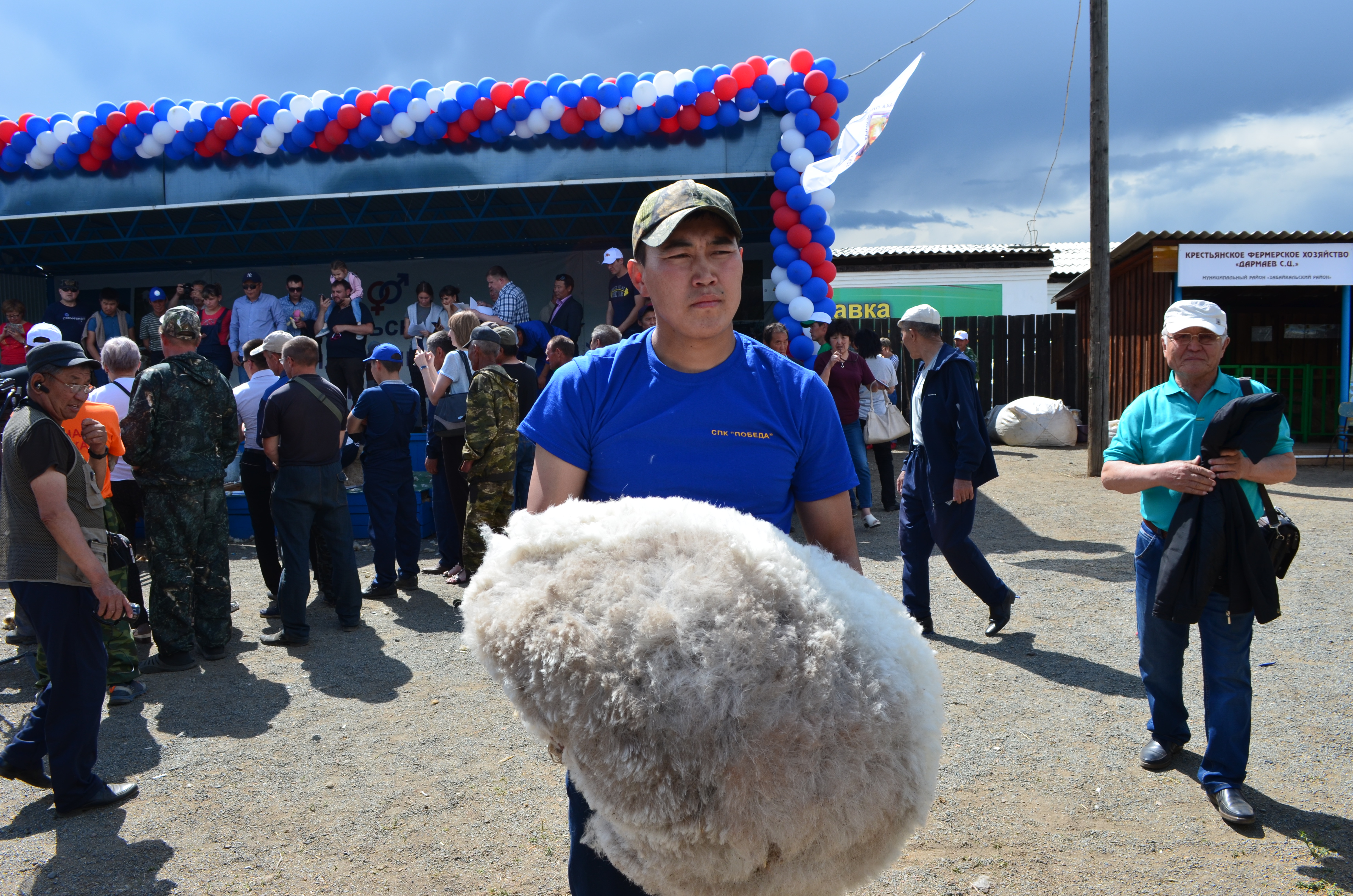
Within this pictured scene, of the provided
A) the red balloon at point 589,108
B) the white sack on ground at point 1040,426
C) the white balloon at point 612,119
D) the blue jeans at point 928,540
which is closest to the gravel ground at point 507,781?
the blue jeans at point 928,540

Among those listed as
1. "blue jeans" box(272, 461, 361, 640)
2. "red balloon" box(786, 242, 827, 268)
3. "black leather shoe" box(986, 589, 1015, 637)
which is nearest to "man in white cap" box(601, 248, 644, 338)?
"red balloon" box(786, 242, 827, 268)

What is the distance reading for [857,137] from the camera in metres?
9.56

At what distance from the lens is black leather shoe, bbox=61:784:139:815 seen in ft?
11.9

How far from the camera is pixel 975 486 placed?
5395mm

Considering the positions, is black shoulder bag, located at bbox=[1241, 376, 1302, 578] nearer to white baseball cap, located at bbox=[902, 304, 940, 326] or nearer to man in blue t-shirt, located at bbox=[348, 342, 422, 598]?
white baseball cap, located at bbox=[902, 304, 940, 326]

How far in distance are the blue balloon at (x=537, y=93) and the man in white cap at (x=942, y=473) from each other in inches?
278

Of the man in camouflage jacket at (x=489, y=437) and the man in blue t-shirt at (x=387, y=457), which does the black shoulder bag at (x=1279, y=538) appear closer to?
the man in camouflage jacket at (x=489, y=437)

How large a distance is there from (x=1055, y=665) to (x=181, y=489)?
17.5 ft

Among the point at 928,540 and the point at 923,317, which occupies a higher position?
the point at 923,317

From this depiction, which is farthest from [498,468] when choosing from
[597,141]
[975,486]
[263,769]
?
[597,141]

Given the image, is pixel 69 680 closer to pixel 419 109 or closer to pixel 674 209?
pixel 674 209

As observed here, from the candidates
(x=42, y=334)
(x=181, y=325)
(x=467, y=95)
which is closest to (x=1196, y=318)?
(x=181, y=325)

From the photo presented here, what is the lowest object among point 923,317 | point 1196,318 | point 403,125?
point 1196,318

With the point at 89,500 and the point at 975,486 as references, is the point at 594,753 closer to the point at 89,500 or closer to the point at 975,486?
the point at 89,500
